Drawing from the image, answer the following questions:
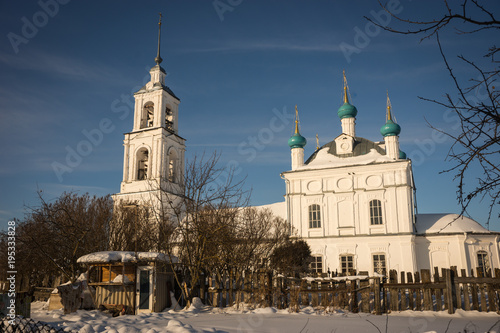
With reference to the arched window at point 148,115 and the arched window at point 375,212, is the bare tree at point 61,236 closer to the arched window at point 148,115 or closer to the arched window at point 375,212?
the arched window at point 148,115

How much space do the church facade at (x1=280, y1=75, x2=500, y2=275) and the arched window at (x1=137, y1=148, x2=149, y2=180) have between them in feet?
48.6

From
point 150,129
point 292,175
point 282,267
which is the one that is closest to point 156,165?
point 150,129

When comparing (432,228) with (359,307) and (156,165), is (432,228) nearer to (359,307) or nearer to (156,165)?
(359,307)

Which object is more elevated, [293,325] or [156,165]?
[156,165]

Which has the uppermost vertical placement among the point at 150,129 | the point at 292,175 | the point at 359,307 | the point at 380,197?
the point at 150,129

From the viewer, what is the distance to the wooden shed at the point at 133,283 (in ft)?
40.3

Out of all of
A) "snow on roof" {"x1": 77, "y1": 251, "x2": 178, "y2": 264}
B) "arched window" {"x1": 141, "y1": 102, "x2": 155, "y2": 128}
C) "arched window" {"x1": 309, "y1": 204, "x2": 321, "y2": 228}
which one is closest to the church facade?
"arched window" {"x1": 309, "y1": 204, "x2": 321, "y2": 228}

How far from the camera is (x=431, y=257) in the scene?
Answer: 2833 centimetres

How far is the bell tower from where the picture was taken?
37.9m

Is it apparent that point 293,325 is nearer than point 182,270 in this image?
Yes

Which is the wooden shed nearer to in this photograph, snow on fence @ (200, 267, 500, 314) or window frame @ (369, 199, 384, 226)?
snow on fence @ (200, 267, 500, 314)

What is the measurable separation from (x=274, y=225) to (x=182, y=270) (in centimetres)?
1360

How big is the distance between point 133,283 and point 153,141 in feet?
88.8

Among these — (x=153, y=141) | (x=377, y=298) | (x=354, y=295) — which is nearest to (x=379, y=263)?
(x=354, y=295)
